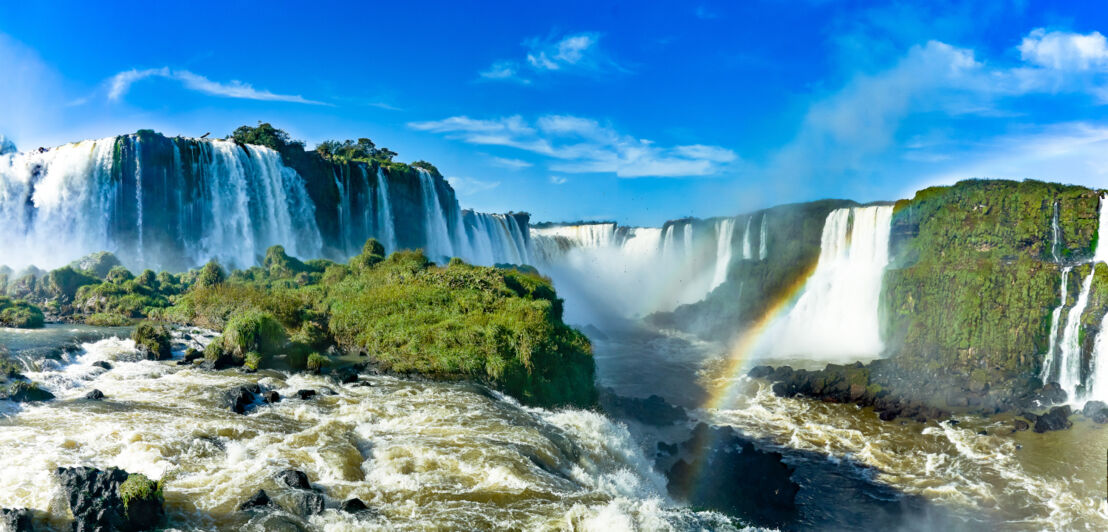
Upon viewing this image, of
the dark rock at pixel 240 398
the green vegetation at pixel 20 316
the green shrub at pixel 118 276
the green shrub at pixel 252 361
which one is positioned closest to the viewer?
the dark rock at pixel 240 398

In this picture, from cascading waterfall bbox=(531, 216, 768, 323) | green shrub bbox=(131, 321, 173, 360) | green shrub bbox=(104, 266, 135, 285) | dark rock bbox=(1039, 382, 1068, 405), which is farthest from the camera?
cascading waterfall bbox=(531, 216, 768, 323)

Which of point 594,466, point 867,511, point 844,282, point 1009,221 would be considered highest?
point 1009,221

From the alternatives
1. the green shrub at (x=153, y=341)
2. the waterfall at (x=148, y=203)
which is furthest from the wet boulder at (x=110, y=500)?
the waterfall at (x=148, y=203)

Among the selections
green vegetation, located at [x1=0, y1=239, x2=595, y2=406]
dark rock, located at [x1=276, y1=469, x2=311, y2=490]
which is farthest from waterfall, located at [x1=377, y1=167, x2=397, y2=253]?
dark rock, located at [x1=276, y1=469, x2=311, y2=490]

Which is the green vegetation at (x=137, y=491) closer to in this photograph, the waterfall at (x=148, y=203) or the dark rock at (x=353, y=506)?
the dark rock at (x=353, y=506)

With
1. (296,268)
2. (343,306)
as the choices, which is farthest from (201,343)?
(296,268)

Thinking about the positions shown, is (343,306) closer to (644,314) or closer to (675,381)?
(675,381)

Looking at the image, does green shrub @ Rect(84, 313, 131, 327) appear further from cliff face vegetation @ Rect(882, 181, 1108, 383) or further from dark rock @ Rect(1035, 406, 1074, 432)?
cliff face vegetation @ Rect(882, 181, 1108, 383)
